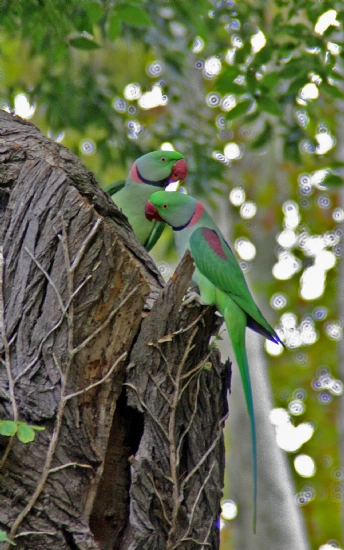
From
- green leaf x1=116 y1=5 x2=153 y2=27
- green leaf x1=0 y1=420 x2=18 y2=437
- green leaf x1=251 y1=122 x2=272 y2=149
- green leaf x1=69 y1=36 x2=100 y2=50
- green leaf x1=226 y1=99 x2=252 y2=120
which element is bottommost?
green leaf x1=0 y1=420 x2=18 y2=437

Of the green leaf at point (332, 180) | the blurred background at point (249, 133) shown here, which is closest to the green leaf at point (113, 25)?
the blurred background at point (249, 133)

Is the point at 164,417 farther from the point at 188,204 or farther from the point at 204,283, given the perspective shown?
the point at 188,204

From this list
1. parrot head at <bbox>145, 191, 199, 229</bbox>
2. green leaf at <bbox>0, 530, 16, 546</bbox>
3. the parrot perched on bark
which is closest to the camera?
green leaf at <bbox>0, 530, 16, 546</bbox>

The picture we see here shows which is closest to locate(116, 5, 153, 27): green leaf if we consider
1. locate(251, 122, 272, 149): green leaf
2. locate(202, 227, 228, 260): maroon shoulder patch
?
locate(202, 227, 228, 260): maroon shoulder patch

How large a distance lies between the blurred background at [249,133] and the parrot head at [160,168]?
0.51 meters

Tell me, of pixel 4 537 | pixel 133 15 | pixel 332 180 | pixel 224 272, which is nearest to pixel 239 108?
pixel 332 180

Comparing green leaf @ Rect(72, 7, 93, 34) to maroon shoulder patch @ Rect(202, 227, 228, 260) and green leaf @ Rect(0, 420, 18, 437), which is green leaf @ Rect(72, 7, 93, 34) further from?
green leaf @ Rect(0, 420, 18, 437)

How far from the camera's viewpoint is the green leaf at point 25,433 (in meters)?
2.11

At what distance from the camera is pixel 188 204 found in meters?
3.19

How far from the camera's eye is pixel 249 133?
29.3 ft

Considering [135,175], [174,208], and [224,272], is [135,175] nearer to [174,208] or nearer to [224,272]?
[174,208]

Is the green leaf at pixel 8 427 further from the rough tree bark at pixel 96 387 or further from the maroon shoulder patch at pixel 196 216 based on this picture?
the maroon shoulder patch at pixel 196 216

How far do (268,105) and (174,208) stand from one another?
123 cm

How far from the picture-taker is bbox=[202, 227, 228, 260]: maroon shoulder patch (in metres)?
3.02
